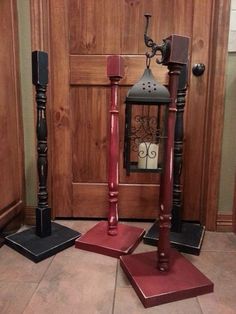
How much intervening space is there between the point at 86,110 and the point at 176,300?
1001 millimetres

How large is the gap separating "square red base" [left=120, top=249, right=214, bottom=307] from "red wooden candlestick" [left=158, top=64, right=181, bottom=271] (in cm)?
5

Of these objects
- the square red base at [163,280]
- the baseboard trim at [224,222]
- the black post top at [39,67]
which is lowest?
the square red base at [163,280]

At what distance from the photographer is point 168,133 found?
0.94 metres

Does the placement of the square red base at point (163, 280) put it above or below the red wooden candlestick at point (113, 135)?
below

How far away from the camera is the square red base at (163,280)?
2.97 ft

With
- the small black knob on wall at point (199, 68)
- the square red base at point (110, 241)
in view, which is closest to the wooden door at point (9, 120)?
the square red base at point (110, 241)

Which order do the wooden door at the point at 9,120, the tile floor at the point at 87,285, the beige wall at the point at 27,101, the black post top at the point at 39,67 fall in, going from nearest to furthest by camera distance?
the tile floor at the point at 87,285
the black post top at the point at 39,67
the wooden door at the point at 9,120
the beige wall at the point at 27,101

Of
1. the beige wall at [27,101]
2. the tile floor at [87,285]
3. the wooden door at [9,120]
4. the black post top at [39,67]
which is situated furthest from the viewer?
the beige wall at [27,101]

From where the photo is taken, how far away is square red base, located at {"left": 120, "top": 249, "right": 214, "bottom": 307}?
2.97 feet

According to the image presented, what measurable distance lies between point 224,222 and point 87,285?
80cm

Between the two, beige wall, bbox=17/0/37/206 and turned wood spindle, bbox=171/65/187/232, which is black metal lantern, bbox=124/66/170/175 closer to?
turned wood spindle, bbox=171/65/187/232

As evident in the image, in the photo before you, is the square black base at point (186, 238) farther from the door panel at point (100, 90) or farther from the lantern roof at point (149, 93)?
the lantern roof at point (149, 93)

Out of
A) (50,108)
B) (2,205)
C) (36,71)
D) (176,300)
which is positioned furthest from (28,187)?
Answer: (176,300)

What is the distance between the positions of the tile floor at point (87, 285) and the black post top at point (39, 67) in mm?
753
